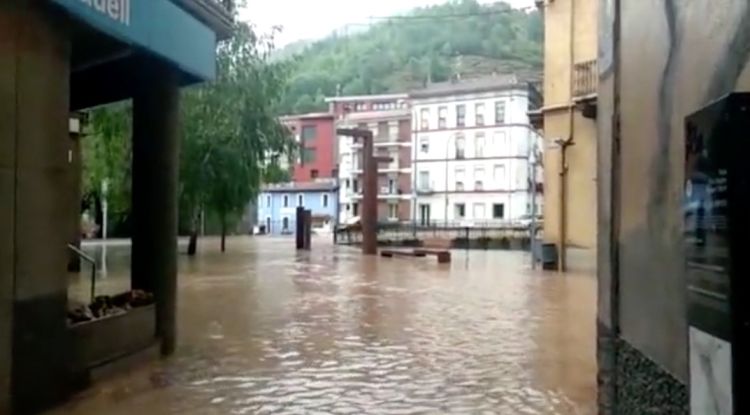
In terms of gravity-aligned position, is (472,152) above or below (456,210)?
above

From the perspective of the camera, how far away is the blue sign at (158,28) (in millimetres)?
5910

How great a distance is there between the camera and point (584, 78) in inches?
863

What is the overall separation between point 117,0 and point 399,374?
3.66 metres

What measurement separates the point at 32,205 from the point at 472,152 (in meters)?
57.8

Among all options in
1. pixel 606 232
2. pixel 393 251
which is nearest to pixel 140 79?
pixel 606 232

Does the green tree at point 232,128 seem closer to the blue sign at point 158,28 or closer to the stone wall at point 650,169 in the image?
the blue sign at point 158,28

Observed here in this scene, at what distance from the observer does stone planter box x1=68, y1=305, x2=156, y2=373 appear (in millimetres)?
6461

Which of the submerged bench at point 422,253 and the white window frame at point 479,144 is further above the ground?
the white window frame at point 479,144

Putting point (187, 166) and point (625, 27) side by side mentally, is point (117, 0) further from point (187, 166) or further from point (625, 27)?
point (187, 166)

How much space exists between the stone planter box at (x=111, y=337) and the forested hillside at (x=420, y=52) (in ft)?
215

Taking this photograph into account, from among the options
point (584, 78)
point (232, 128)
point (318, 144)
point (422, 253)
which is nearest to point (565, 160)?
point (584, 78)

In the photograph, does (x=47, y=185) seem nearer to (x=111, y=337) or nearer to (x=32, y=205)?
(x=32, y=205)

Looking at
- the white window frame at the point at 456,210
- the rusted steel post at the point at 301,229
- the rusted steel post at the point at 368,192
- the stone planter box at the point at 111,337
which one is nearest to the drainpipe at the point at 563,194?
the rusted steel post at the point at 368,192

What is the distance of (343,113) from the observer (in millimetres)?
74625
